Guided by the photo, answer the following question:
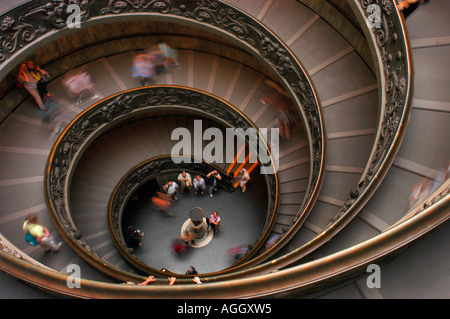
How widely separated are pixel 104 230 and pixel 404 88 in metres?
9.72

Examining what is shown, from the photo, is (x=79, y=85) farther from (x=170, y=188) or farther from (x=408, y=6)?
(x=408, y=6)

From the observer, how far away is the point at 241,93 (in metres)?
11.4

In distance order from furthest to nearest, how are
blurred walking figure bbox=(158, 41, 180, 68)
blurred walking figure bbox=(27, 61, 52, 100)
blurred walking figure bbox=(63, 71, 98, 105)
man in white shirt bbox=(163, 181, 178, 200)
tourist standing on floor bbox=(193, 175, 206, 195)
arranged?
1. tourist standing on floor bbox=(193, 175, 206, 195)
2. man in white shirt bbox=(163, 181, 178, 200)
3. blurred walking figure bbox=(158, 41, 180, 68)
4. blurred walking figure bbox=(63, 71, 98, 105)
5. blurred walking figure bbox=(27, 61, 52, 100)

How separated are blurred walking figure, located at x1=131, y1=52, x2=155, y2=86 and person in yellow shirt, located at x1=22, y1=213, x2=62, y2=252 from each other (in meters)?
5.99

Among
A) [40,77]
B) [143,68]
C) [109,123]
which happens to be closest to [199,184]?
[109,123]

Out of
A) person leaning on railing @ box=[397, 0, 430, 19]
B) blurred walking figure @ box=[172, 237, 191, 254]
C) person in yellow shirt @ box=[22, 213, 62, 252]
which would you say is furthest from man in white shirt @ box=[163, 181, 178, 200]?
person leaning on railing @ box=[397, 0, 430, 19]

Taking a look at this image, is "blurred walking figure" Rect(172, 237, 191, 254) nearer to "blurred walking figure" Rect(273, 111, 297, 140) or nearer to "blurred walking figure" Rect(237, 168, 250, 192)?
"blurred walking figure" Rect(237, 168, 250, 192)

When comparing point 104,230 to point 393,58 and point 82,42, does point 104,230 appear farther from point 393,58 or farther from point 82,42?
point 393,58

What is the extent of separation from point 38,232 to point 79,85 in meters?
5.77

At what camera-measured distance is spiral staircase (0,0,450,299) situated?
3148 mm

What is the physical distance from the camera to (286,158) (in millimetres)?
10320
